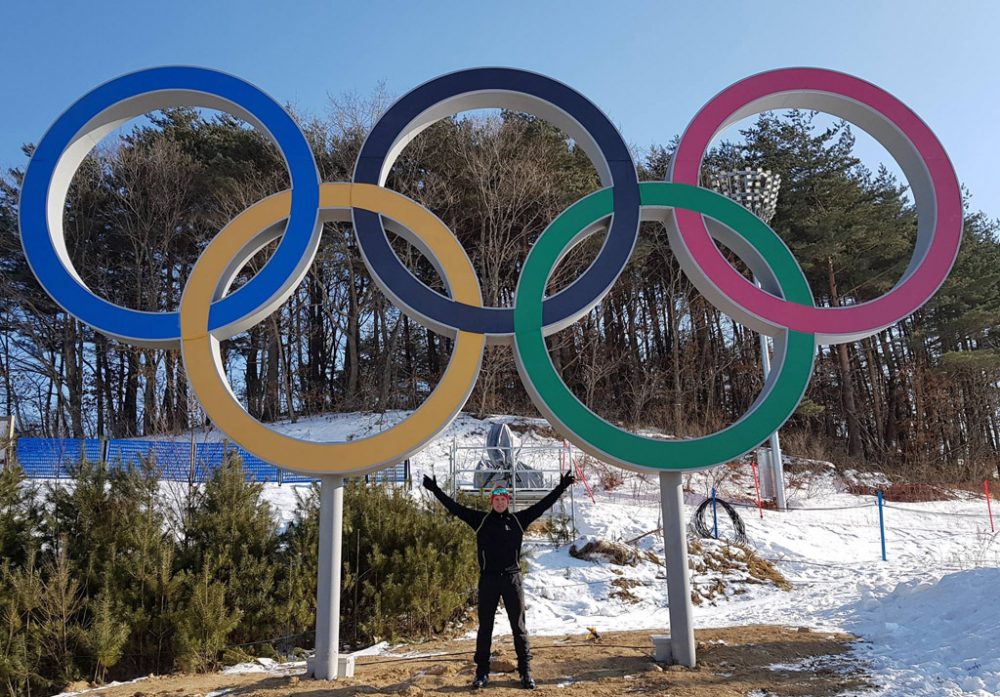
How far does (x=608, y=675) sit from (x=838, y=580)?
678cm

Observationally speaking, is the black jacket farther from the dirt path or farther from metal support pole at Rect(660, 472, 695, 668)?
metal support pole at Rect(660, 472, 695, 668)

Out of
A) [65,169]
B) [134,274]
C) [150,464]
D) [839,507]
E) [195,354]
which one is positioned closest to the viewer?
[195,354]

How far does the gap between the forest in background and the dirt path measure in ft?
51.5

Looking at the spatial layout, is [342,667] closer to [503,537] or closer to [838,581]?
[503,537]

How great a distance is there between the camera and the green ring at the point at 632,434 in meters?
5.52

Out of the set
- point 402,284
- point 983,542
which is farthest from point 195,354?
point 983,542

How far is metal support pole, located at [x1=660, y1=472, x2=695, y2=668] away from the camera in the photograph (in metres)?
5.59

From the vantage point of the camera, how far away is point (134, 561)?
21.2 ft

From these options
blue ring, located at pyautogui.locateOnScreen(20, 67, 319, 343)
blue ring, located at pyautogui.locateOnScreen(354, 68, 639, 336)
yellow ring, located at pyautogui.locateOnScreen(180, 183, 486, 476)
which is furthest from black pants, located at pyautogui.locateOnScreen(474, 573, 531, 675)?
blue ring, located at pyautogui.locateOnScreen(20, 67, 319, 343)

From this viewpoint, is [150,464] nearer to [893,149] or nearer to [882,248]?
[893,149]

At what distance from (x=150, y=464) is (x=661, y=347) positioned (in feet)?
85.8

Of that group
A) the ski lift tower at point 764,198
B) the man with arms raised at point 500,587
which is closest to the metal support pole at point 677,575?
the man with arms raised at point 500,587

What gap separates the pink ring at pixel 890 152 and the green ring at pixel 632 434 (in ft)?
0.61

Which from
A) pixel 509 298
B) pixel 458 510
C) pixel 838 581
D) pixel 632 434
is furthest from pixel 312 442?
pixel 509 298
